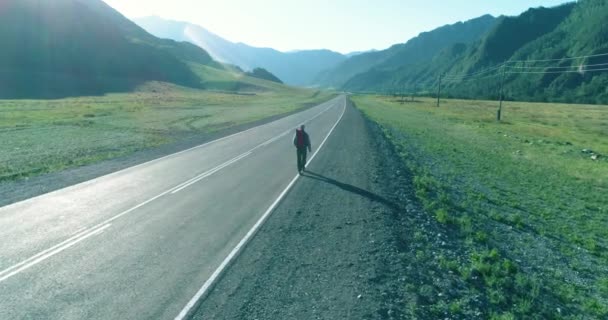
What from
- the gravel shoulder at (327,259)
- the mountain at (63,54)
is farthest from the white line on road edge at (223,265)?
the mountain at (63,54)

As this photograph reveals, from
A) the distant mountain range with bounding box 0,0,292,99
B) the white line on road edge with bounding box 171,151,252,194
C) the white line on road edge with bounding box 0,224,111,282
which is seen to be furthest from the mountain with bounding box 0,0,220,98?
the white line on road edge with bounding box 0,224,111,282

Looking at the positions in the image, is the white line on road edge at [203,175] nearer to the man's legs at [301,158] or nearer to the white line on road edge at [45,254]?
the man's legs at [301,158]

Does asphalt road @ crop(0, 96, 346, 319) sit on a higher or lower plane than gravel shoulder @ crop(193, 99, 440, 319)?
higher

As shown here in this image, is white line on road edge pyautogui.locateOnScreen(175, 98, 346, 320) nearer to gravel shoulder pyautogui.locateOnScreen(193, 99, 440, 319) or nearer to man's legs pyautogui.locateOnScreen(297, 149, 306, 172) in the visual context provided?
gravel shoulder pyautogui.locateOnScreen(193, 99, 440, 319)

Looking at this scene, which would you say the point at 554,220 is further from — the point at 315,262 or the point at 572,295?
the point at 315,262

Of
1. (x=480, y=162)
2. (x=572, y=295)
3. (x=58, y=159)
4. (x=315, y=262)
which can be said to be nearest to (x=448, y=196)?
(x=572, y=295)

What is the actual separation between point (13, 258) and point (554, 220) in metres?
15.6

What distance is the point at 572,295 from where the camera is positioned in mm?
8578

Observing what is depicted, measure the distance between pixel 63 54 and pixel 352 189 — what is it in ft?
475

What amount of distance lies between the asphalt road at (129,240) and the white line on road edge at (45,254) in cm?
2

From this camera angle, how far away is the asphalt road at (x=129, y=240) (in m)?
7.36

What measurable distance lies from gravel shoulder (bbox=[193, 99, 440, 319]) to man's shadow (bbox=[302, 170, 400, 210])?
0.12ft

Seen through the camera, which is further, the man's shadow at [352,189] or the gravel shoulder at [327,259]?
the man's shadow at [352,189]

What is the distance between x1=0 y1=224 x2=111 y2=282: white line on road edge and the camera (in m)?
8.37
